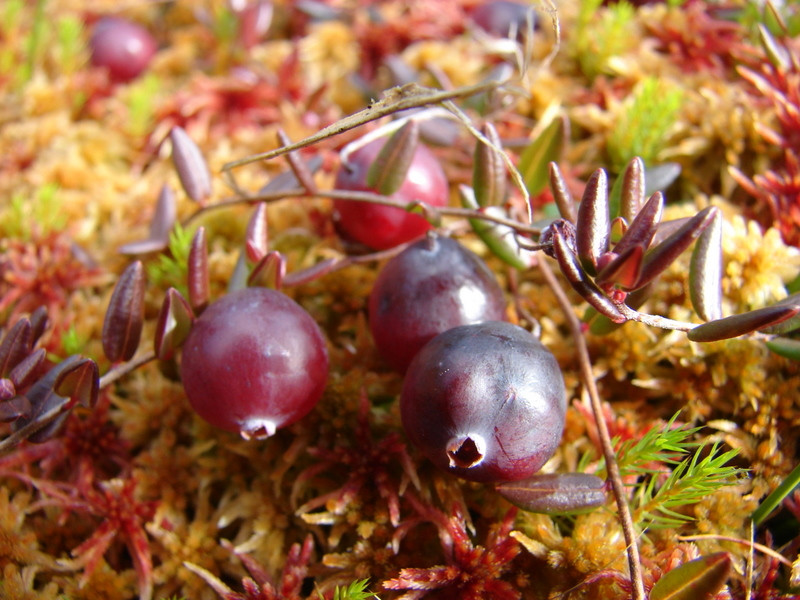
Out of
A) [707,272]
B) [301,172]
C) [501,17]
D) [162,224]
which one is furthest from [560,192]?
[501,17]

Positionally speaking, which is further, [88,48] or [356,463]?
[88,48]

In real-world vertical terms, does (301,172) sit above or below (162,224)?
above

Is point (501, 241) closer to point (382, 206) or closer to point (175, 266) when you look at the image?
point (382, 206)

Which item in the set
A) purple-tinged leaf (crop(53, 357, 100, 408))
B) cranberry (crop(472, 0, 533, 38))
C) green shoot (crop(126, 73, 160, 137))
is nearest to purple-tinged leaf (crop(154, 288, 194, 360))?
purple-tinged leaf (crop(53, 357, 100, 408))

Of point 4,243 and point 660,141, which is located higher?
point 660,141

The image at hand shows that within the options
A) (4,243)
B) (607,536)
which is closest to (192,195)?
(4,243)

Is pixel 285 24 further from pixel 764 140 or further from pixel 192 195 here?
pixel 764 140

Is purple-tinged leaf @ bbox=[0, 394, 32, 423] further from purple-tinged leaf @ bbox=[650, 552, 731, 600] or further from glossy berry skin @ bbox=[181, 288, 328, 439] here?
purple-tinged leaf @ bbox=[650, 552, 731, 600]
